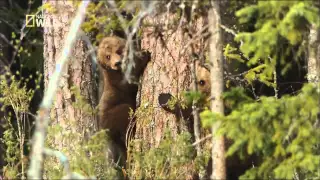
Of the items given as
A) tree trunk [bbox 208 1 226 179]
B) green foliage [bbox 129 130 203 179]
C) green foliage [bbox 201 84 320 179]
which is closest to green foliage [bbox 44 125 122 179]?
green foliage [bbox 129 130 203 179]

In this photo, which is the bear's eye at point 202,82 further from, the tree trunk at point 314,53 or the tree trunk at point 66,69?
the tree trunk at point 66,69

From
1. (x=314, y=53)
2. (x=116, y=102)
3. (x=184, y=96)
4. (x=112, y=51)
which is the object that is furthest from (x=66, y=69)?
(x=314, y=53)

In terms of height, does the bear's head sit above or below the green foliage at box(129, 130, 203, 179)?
above

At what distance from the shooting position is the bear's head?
8.58m

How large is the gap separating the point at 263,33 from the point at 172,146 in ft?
5.84

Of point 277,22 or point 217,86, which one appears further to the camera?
point 217,86

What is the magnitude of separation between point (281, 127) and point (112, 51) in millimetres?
3536

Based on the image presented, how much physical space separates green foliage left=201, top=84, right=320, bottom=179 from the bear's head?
3.04 m

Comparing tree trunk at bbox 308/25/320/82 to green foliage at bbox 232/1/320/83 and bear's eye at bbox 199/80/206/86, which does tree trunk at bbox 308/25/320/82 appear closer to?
green foliage at bbox 232/1/320/83

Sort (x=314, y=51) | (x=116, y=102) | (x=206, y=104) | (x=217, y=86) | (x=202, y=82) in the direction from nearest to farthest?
(x=217, y=86) → (x=314, y=51) → (x=206, y=104) → (x=202, y=82) → (x=116, y=102)

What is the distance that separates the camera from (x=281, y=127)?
5.67 m

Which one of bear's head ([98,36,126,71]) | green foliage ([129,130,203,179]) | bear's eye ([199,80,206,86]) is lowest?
green foliage ([129,130,203,179])

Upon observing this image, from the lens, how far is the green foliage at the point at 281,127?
5555 millimetres

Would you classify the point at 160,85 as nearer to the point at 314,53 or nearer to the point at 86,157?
the point at 86,157
